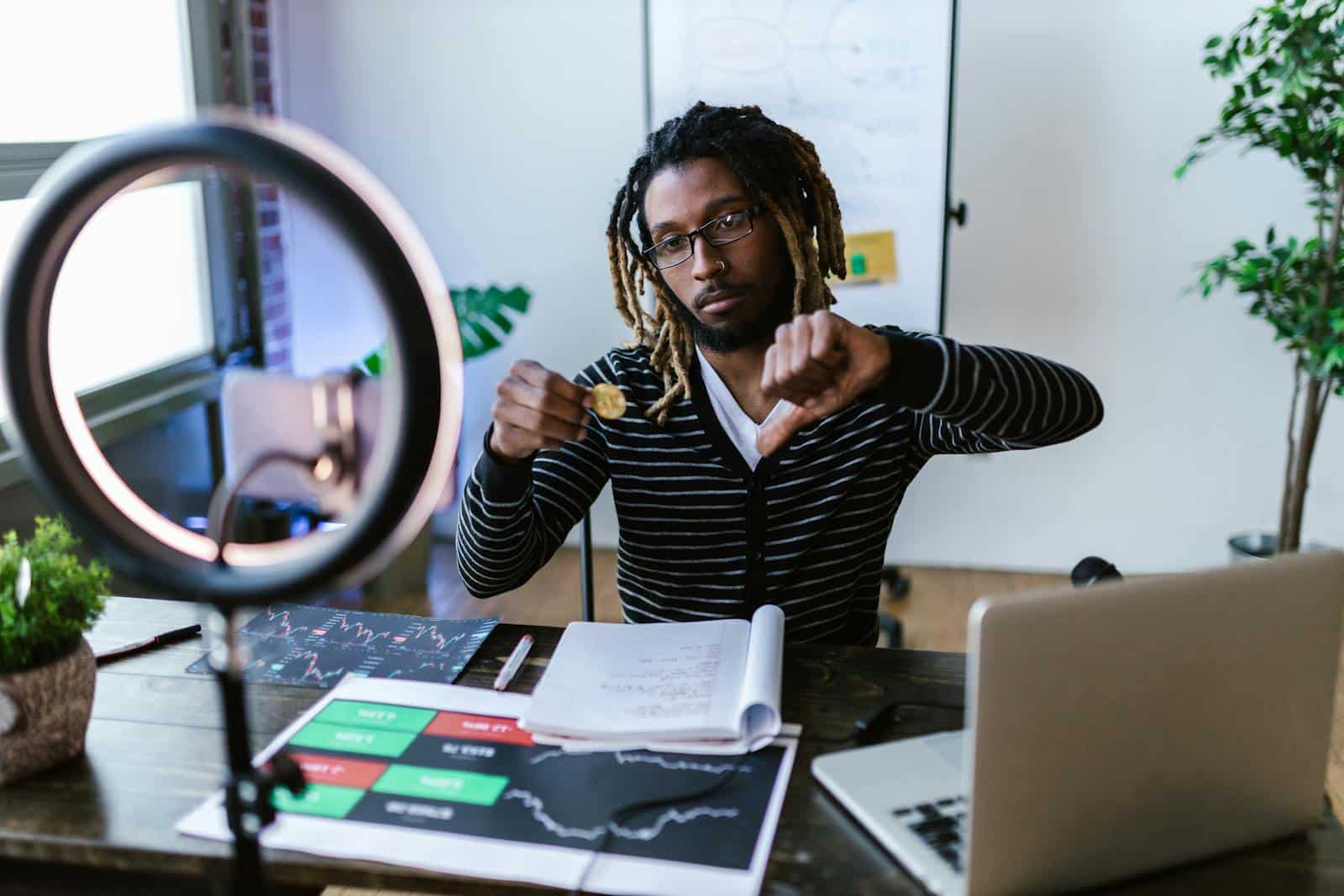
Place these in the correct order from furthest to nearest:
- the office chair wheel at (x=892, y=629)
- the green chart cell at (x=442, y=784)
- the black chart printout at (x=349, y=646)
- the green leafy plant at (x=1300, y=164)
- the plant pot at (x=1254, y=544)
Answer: the plant pot at (x=1254, y=544) < the office chair wheel at (x=892, y=629) < the green leafy plant at (x=1300, y=164) < the black chart printout at (x=349, y=646) < the green chart cell at (x=442, y=784)

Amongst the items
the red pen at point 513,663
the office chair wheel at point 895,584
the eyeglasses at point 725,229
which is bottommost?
the office chair wheel at point 895,584

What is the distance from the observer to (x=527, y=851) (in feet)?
2.89

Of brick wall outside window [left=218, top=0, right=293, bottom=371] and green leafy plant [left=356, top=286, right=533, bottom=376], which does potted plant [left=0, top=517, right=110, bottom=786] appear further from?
brick wall outside window [left=218, top=0, right=293, bottom=371]

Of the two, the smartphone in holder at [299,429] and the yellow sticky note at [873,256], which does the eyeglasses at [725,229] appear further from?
the yellow sticky note at [873,256]

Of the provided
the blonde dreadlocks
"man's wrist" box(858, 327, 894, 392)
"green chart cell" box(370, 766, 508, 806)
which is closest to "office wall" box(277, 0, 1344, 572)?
the blonde dreadlocks

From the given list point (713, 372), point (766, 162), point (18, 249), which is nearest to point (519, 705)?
point (713, 372)

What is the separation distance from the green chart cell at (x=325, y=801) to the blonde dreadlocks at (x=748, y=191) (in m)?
0.67

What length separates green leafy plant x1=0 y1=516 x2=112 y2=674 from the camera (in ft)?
3.20

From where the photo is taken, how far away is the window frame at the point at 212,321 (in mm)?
2684

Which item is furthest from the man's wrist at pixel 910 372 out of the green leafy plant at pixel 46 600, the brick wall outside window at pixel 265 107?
the brick wall outside window at pixel 265 107

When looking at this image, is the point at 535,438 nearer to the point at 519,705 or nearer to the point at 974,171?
the point at 519,705

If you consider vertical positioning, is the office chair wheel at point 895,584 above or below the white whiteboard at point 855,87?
below

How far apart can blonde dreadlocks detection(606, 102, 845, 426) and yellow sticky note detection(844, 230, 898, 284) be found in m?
1.30

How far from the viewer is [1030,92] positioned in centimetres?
307
